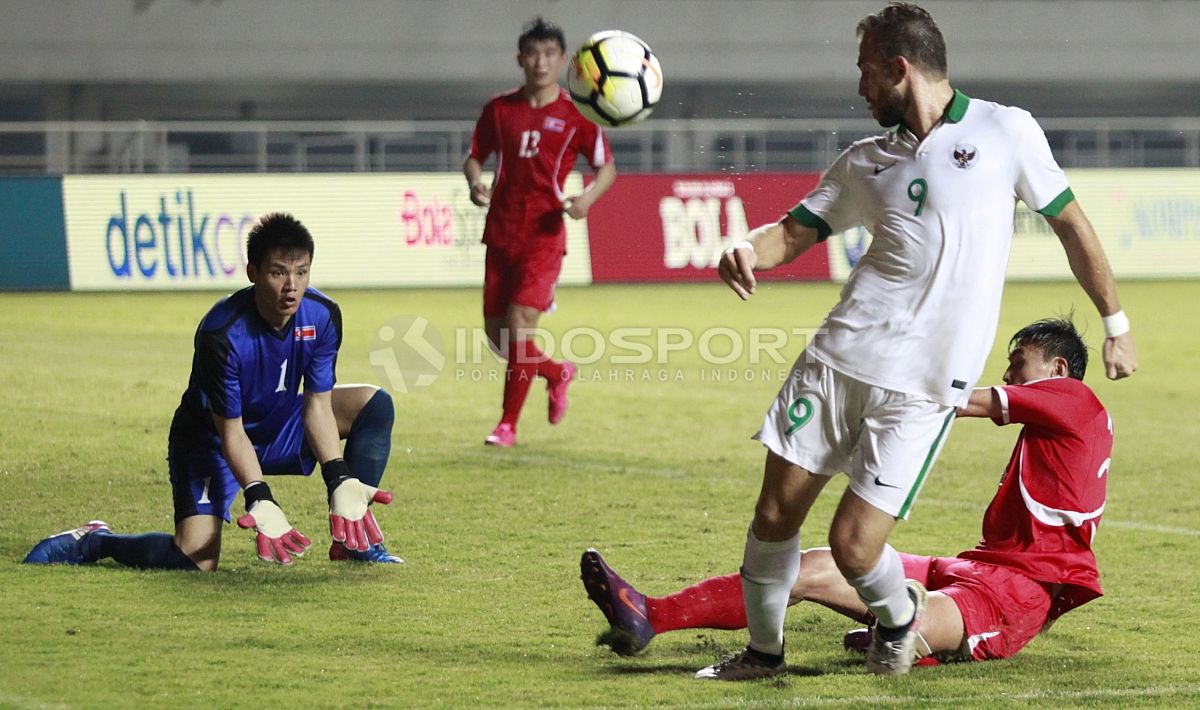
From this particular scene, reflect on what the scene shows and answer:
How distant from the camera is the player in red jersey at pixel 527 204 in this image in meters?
9.38

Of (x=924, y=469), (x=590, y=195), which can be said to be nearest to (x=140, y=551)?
(x=924, y=469)

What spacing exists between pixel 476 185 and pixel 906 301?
5.39 metres

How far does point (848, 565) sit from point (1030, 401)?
2.83 feet

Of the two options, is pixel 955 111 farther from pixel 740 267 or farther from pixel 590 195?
pixel 590 195

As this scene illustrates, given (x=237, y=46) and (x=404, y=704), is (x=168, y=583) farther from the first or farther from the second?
(x=237, y=46)

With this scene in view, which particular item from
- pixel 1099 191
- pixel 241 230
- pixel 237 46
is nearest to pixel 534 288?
pixel 241 230

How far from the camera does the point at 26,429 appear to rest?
935 centimetres

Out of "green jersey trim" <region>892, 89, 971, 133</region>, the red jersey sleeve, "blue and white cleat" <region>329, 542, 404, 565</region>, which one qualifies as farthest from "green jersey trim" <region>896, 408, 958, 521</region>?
the red jersey sleeve

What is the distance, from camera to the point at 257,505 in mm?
4992

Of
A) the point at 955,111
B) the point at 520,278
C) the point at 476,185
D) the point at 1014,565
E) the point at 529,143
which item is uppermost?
the point at 529,143


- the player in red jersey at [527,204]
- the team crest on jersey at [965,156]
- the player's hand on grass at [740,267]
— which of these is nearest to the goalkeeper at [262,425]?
the player's hand on grass at [740,267]

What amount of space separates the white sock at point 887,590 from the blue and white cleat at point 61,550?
3.09 metres

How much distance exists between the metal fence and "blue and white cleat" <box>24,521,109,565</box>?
1993 centimetres

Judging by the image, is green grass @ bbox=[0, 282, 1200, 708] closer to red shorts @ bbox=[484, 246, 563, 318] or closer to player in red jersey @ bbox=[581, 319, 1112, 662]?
player in red jersey @ bbox=[581, 319, 1112, 662]
